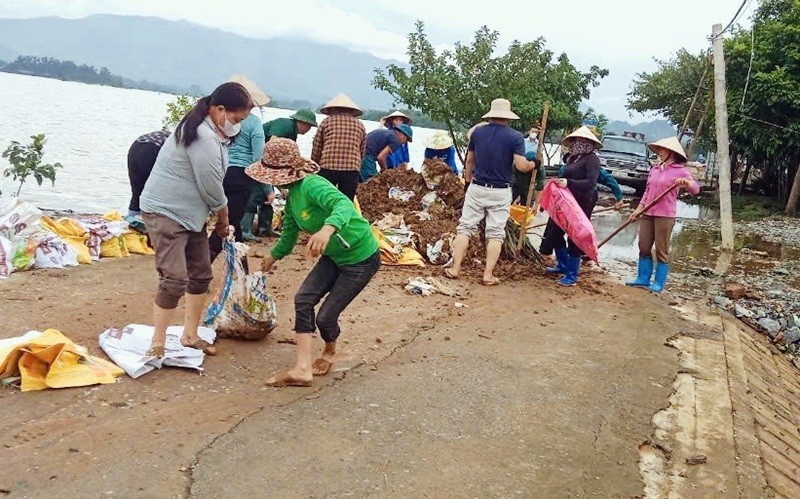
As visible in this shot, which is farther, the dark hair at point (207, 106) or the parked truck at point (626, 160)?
the parked truck at point (626, 160)

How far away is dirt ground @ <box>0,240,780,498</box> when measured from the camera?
3.10 metres

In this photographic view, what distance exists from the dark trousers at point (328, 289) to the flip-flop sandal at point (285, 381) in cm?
28

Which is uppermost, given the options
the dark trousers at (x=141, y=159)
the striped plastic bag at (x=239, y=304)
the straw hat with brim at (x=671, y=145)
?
the straw hat with brim at (x=671, y=145)

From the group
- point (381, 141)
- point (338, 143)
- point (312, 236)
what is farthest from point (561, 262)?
point (312, 236)

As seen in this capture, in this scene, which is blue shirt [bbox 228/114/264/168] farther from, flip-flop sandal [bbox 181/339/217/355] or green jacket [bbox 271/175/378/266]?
green jacket [bbox 271/175/378/266]

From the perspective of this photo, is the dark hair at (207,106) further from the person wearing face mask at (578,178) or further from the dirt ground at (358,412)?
the person wearing face mask at (578,178)

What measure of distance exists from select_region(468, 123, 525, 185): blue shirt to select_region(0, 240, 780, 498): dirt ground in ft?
5.81

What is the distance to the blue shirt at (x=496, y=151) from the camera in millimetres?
7203

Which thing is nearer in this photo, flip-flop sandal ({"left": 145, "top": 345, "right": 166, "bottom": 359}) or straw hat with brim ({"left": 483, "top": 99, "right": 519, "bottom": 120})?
flip-flop sandal ({"left": 145, "top": 345, "right": 166, "bottom": 359})

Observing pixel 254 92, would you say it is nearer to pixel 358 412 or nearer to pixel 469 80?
pixel 358 412

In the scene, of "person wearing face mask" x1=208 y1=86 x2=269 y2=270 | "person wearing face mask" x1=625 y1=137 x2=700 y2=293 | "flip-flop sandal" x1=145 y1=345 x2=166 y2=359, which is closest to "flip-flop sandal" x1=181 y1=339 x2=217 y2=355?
"flip-flop sandal" x1=145 y1=345 x2=166 y2=359

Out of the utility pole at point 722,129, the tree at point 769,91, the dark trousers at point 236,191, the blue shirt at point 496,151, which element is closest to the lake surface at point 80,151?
the dark trousers at point 236,191

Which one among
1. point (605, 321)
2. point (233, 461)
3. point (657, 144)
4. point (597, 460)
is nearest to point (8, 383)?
point (233, 461)

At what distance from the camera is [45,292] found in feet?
18.1
